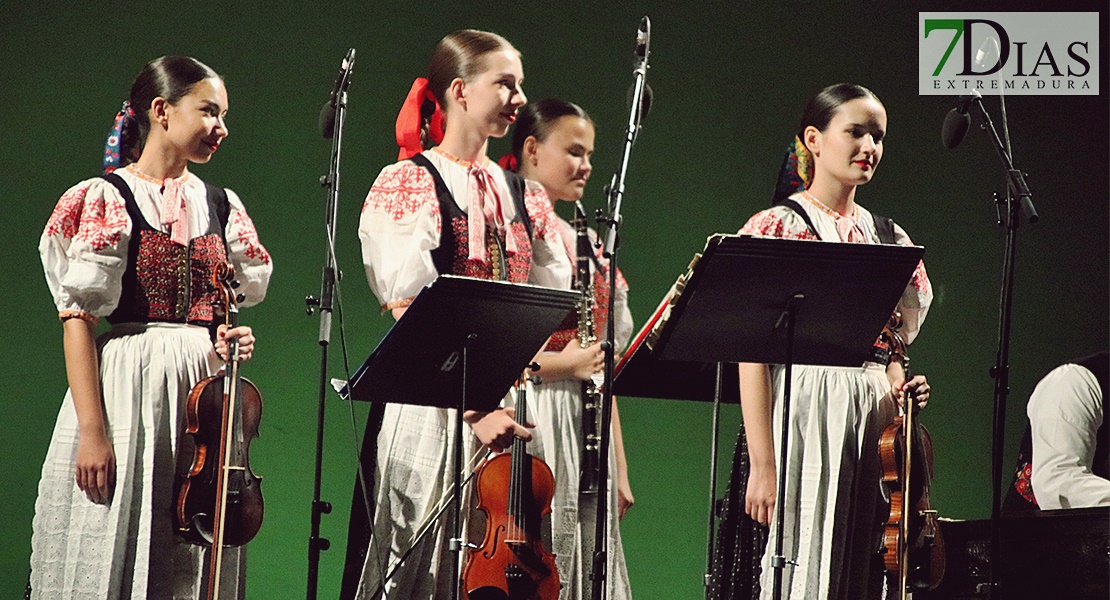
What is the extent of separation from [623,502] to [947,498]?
85.6 inches

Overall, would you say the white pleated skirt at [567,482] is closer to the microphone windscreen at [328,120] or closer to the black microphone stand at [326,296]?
the black microphone stand at [326,296]

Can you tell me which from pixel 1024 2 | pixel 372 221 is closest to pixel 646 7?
pixel 1024 2

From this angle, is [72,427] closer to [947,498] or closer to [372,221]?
[372,221]

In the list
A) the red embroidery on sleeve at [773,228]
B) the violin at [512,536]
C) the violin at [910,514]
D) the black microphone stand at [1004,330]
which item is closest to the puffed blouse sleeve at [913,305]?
the black microphone stand at [1004,330]

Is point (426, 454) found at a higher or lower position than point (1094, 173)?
lower

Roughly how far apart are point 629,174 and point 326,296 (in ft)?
7.80

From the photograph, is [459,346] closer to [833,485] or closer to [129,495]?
[129,495]

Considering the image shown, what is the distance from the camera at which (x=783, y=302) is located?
2.88m

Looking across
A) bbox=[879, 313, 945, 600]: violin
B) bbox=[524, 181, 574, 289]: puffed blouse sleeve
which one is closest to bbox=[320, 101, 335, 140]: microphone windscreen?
bbox=[524, 181, 574, 289]: puffed blouse sleeve

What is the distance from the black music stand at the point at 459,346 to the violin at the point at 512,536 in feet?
0.55

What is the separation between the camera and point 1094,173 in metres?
5.64

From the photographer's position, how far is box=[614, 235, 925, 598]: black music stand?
9.12ft

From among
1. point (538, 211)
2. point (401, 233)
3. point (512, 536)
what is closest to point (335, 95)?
point (401, 233)

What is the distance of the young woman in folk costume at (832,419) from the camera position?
3314 millimetres
